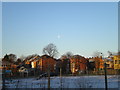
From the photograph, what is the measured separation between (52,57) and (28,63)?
16.0ft

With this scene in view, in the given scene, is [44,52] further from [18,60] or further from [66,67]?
[18,60]

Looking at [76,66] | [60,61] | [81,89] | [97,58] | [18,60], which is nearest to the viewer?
[81,89]

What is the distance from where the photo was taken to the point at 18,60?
21.0 meters

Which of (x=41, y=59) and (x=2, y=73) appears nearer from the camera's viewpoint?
(x=2, y=73)

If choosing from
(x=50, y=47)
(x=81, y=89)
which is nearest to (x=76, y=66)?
(x=50, y=47)

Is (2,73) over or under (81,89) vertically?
over

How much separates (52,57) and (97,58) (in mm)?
5095

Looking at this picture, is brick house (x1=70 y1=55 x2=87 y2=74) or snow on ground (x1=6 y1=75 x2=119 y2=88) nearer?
snow on ground (x1=6 y1=75 x2=119 y2=88)

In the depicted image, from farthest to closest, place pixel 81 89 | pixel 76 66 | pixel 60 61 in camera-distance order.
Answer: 1. pixel 60 61
2. pixel 76 66
3. pixel 81 89

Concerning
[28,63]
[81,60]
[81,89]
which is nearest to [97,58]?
[81,60]

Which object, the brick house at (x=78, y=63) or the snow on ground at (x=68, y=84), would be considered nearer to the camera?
the snow on ground at (x=68, y=84)

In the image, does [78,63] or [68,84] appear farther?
[78,63]

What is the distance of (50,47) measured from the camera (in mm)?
17797

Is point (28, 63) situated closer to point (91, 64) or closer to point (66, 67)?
point (66, 67)
